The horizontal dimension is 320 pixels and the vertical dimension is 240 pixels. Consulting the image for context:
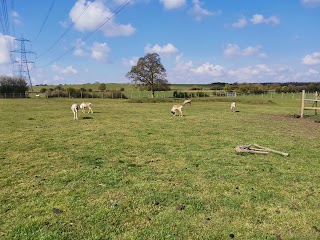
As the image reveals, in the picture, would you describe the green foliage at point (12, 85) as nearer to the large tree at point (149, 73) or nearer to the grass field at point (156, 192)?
the large tree at point (149, 73)

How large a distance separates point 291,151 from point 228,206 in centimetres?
622

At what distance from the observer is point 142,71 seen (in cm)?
7594

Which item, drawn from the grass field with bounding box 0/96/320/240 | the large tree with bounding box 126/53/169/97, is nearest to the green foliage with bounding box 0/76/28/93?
the large tree with bounding box 126/53/169/97

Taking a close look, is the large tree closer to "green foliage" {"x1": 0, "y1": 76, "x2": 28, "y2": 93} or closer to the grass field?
"green foliage" {"x1": 0, "y1": 76, "x2": 28, "y2": 93}

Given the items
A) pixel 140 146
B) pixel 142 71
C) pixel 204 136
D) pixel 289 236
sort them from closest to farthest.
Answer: pixel 289 236, pixel 140 146, pixel 204 136, pixel 142 71

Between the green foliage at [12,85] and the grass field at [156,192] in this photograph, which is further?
the green foliage at [12,85]

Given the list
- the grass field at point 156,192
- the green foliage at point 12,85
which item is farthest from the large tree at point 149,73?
the grass field at point 156,192

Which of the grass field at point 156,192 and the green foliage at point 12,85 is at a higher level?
the green foliage at point 12,85

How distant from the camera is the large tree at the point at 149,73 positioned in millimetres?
76062

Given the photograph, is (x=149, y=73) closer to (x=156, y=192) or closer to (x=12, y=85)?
(x=12, y=85)

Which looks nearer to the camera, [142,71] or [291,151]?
[291,151]

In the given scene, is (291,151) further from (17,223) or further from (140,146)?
(17,223)

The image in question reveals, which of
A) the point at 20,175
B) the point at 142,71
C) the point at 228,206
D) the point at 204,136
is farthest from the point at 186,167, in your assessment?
the point at 142,71

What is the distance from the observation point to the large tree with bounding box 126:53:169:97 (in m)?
76.1
